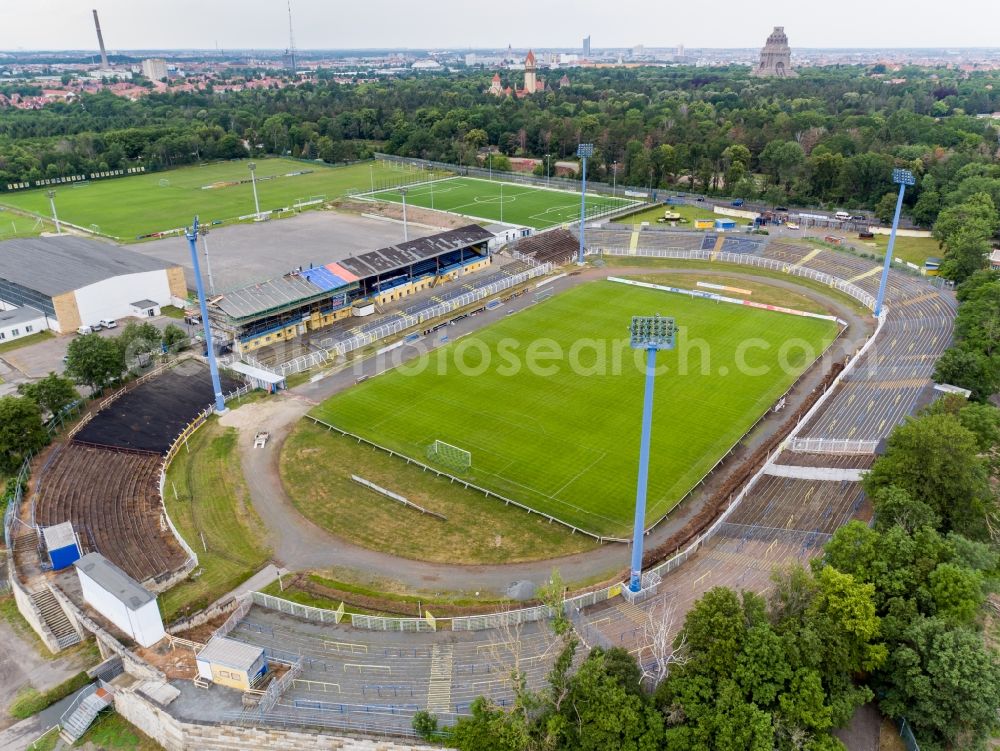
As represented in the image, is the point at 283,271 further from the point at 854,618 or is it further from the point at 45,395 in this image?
the point at 854,618

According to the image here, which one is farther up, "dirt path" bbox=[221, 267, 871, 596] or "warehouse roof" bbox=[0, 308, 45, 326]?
"warehouse roof" bbox=[0, 308, 45, 326]

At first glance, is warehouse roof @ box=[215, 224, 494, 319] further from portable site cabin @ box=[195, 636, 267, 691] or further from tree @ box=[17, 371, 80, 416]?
portable site cabin @ box=[195, 636, 267, 691]

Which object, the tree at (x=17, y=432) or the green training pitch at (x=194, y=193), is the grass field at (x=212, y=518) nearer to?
the tree at (x=17, y=432)

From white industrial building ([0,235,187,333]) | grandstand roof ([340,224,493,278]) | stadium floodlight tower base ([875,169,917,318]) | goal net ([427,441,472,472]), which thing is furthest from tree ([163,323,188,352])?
stadium floodlight tower base ([875,169,917,318])

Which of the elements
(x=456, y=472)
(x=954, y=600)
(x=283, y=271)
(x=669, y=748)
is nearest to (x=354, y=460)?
(x=456, y=472)

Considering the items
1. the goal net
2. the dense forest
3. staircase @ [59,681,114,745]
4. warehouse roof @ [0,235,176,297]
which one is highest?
the dense forest

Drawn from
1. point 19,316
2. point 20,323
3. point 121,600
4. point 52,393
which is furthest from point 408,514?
point 19,316

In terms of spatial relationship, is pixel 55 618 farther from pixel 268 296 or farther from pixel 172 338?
pixel 268 296
